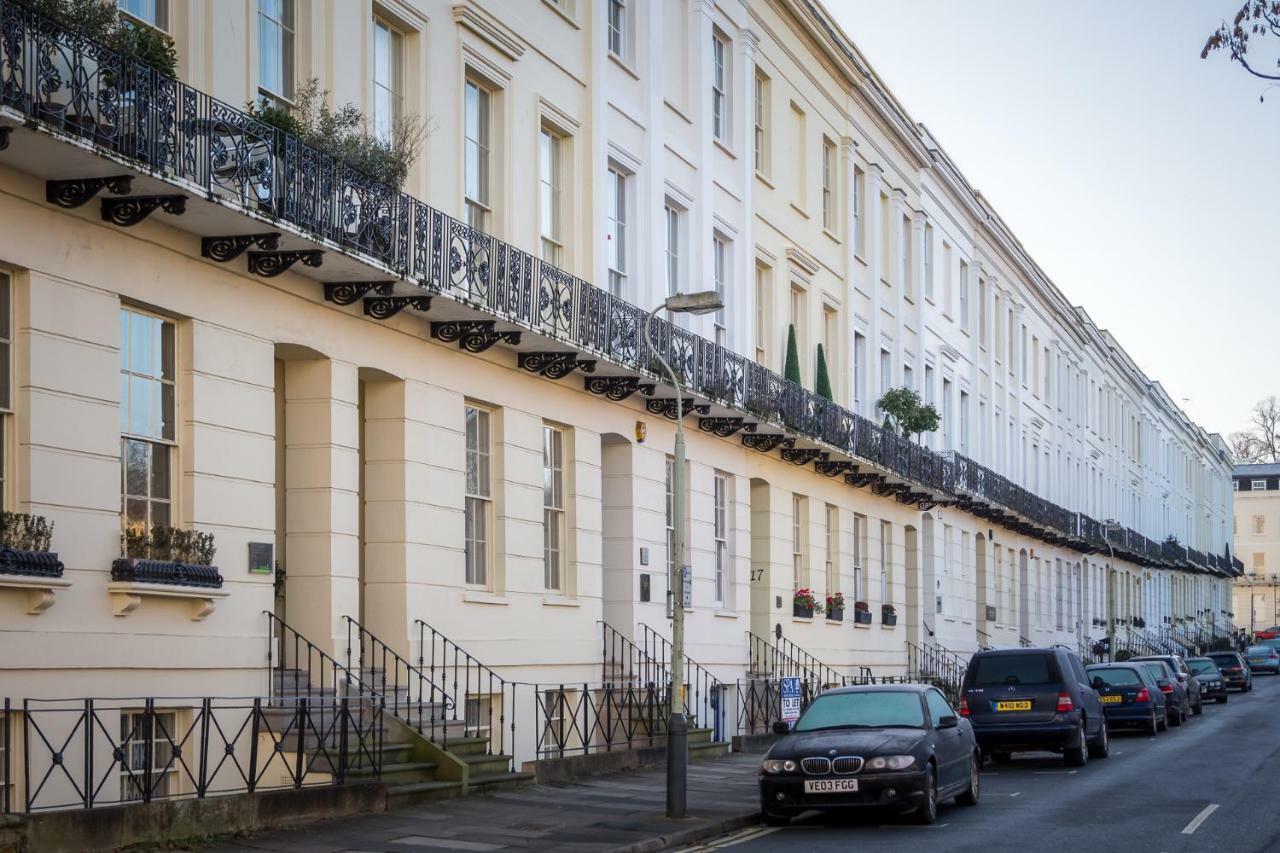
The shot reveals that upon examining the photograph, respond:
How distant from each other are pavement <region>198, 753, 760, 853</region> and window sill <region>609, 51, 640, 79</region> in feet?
36.1

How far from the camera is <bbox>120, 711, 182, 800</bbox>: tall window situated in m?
14.9

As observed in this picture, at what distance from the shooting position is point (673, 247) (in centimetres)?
2967

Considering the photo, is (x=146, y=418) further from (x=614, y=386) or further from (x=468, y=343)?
(x=614, y=386)

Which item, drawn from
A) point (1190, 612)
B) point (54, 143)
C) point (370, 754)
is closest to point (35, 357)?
point (54, 143)

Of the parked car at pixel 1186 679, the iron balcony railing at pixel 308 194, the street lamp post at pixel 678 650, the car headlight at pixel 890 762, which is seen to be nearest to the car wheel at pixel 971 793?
the car headlight at pixel 890 762

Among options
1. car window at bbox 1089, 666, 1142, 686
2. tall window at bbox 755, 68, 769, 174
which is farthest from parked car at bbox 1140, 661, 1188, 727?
tall window at bbox 755, 68, 769, 174

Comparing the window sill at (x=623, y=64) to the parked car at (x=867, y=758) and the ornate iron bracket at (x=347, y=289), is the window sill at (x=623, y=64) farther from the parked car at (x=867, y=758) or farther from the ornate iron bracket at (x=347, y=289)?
the parked car at (x=867, y=758)

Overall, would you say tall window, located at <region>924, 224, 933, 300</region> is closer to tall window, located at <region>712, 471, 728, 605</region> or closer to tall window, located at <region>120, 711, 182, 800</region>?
tall window, located at <region>712, 471, 728, 605</region>

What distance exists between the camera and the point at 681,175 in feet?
97.1

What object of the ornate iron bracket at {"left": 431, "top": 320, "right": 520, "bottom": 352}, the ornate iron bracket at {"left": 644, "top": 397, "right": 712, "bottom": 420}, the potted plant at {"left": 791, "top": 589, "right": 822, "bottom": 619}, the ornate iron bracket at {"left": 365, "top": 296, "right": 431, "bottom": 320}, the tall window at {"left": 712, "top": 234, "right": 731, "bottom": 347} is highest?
the tall window at {"left": 712, "top": 234, "right": 731, "bottom": 347}

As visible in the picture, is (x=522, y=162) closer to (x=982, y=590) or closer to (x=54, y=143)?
(x=54, y=143)

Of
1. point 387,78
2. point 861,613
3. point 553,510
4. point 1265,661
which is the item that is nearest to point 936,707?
point 553,510

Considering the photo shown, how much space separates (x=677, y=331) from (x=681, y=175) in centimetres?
331

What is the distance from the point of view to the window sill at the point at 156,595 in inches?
611
